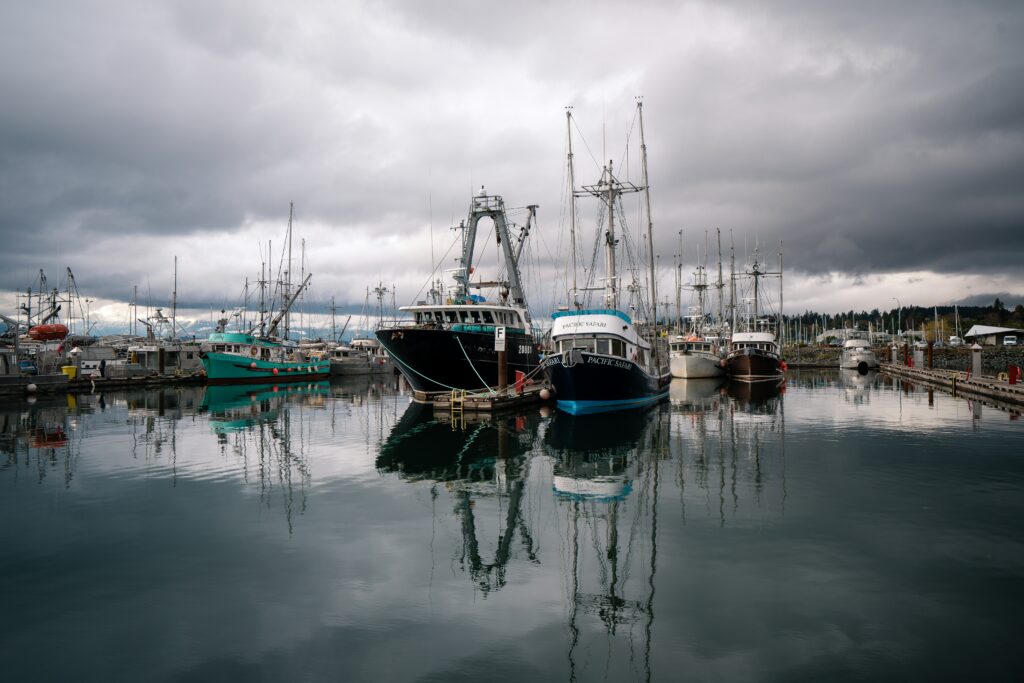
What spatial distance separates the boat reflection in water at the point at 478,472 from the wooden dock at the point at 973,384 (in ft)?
113

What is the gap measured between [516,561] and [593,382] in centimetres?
2382

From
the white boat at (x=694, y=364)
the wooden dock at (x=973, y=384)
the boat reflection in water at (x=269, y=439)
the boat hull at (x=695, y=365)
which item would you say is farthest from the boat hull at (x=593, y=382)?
the boat hull at (x=695, y=365)

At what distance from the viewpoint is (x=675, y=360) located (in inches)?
2945

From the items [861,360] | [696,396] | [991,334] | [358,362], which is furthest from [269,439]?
[991,334]

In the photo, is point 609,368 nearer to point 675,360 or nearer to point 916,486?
point 916,486

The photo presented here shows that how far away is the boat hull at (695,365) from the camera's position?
72.8 meters

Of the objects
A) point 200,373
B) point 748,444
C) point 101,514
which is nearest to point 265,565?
point 101,514

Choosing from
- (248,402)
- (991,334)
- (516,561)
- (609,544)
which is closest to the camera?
(516,561)

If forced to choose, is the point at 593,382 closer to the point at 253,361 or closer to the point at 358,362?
the point at 253,361

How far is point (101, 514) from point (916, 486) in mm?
24541

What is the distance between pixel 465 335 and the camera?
42031 mm

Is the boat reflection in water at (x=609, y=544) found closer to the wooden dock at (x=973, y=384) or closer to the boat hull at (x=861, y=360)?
the wooden dock at (x=973, y=384)

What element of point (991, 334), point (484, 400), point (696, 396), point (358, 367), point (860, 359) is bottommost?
point (696, 396)

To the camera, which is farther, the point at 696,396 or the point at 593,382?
the point at 696,396
